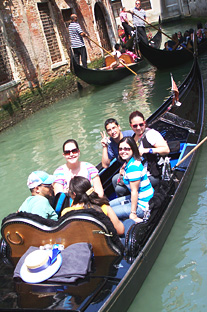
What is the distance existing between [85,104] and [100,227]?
4.53 meters

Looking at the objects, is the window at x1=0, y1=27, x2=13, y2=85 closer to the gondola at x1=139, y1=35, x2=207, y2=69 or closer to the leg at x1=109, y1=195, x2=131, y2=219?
the gondola at x1=139, y1=35, x2=207, y2=69

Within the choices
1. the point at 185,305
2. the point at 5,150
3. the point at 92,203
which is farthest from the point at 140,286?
the point at 5,150

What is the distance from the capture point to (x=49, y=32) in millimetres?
6934

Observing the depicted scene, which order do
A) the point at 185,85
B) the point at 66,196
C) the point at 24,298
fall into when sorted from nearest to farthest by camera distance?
the point at 24,298
the point at 66,196
the point at 185,85

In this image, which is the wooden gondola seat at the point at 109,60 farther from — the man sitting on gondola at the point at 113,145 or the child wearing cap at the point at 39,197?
the child wearing cap at the point at 39,197

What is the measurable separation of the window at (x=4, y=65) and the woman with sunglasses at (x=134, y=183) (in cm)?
420

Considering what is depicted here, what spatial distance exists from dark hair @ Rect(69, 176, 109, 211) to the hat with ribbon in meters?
0.24

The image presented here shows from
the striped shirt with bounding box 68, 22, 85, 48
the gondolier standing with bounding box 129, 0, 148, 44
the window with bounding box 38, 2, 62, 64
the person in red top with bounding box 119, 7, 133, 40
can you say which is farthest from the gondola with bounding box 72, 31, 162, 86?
the person in red top with bounding box 119, 7, 133, 40

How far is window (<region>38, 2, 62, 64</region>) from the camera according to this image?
6779 mm

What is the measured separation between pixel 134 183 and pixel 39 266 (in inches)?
27.3

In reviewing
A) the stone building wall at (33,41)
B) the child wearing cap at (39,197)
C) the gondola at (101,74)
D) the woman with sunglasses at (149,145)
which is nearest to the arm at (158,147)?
the woman with sunglasses at (149,145)

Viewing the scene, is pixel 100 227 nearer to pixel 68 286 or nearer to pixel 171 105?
pixel 68 286

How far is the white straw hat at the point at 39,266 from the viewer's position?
5.09ft

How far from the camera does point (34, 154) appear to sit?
4250mm
